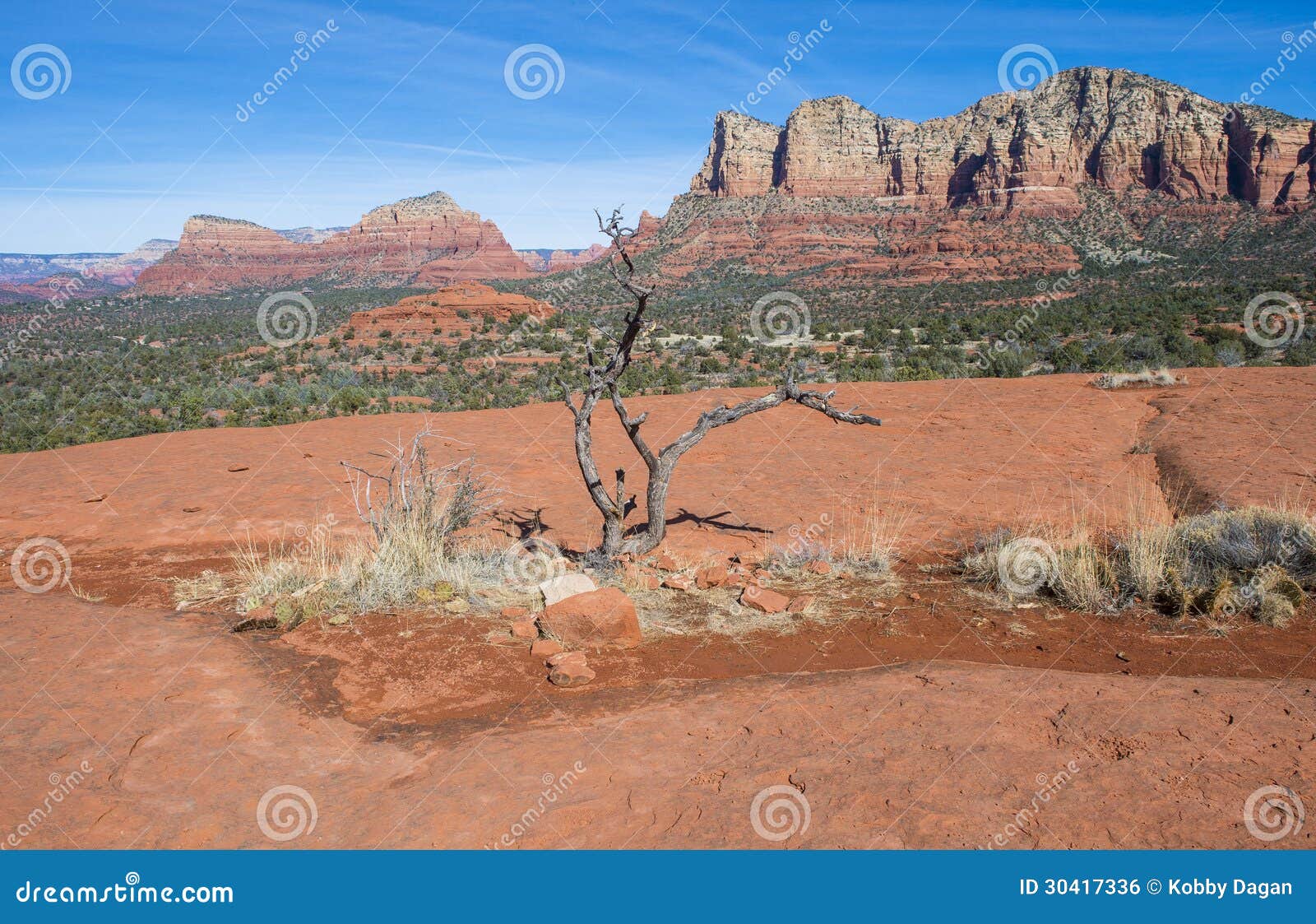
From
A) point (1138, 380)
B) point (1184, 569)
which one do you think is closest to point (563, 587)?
point (1184, 569)

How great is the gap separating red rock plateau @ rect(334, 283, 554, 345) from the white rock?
38.1 metres

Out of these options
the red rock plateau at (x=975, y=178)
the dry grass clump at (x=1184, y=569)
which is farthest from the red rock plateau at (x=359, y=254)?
the dry grass clump at (x=1184, y=569)

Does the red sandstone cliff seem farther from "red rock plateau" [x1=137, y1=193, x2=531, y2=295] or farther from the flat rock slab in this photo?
the flat rock slab

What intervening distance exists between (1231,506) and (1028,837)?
6016 millimetres

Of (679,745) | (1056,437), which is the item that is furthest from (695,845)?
(1056,437)

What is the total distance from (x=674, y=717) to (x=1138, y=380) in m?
14.0

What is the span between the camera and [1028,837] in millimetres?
2986

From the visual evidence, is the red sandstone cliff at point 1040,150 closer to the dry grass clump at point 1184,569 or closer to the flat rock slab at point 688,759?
the dry grass clump at point 1184,569

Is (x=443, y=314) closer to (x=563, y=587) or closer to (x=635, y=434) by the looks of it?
(x=635, y=434)

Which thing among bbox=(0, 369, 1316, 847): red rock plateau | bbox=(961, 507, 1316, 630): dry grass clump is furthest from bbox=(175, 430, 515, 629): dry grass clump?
bbox=(961, 507, 1316, 630): dry grass clump

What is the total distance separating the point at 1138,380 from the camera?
1453cm

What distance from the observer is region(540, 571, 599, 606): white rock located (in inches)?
226

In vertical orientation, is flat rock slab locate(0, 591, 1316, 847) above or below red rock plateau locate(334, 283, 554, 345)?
below

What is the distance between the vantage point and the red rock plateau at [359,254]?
4333 inches
